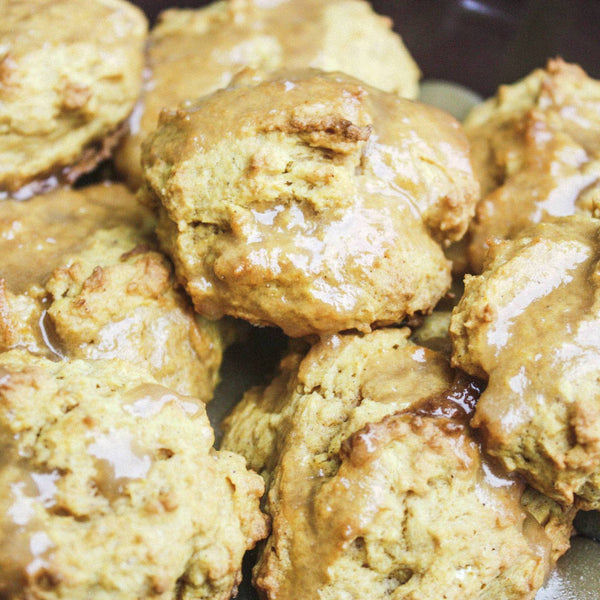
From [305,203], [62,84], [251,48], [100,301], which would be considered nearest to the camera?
[305,203]

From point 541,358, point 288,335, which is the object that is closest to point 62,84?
point 288,335

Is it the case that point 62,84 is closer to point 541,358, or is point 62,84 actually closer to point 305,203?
point 305,203

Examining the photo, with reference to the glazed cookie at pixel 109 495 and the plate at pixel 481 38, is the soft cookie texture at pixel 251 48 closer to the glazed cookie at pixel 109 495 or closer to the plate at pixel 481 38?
the plate at pixel 481 38

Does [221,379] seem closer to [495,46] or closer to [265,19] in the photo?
[265,19]

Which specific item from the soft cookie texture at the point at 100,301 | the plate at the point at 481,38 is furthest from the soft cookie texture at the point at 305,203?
the plate at the point at 481,38

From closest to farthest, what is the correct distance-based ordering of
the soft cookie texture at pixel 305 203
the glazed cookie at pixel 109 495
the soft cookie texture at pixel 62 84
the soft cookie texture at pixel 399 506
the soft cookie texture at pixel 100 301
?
the glazed cookie at pixel 109 495
the soft cookie texture at pixel 399 506
the soft cookie texture at pixel 305 203
the soft cookie texture at pixel 100 301
the soft cookie texture at pixel 62 84

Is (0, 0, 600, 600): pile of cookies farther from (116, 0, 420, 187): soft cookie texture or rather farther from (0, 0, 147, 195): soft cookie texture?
(116, 0, 420, 187): soft cookie texture

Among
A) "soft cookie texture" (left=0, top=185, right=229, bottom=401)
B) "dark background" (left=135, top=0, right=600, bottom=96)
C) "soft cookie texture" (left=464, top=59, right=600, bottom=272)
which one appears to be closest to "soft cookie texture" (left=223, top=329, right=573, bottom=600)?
"soft cookie texture" (left=0, top=185, right=229, bottom=401)
